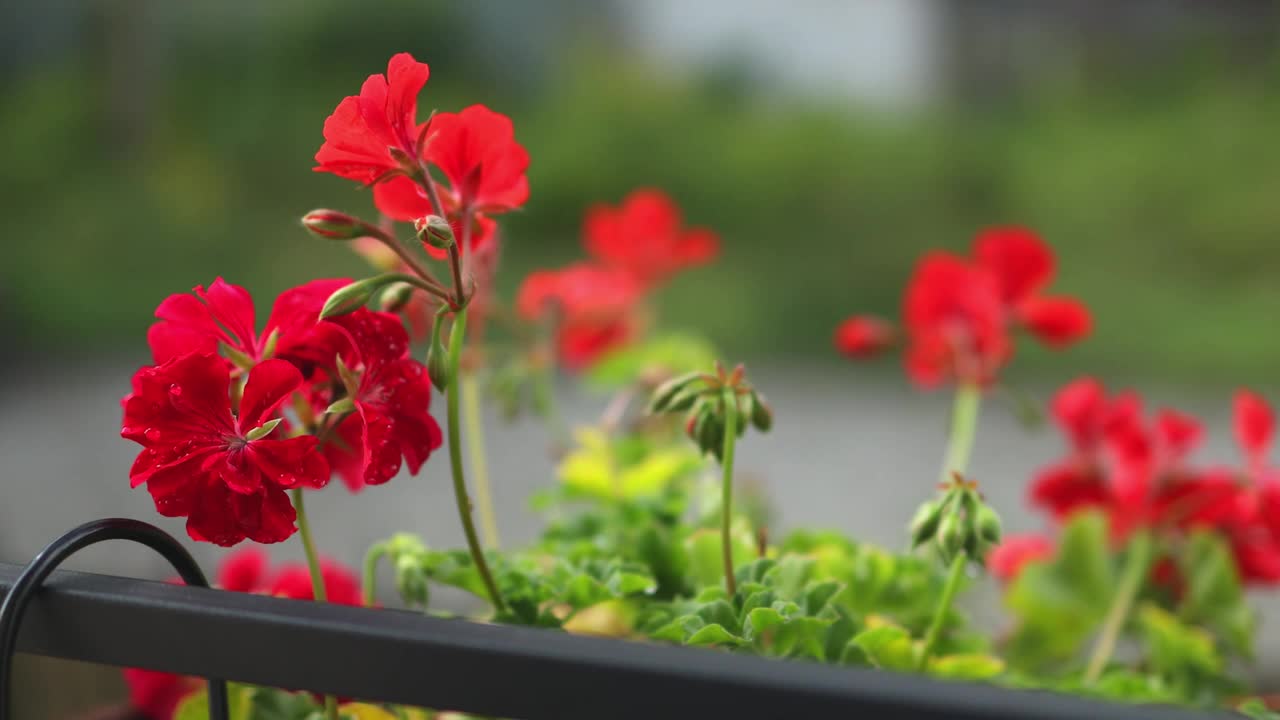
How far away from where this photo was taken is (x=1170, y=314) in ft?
11.9

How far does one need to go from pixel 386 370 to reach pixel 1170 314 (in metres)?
3.75

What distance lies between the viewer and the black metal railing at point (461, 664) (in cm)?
17

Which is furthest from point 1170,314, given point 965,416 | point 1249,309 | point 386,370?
point 386,370

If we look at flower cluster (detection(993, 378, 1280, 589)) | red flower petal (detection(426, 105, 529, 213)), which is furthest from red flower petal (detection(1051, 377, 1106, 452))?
red flower petal (detection(426, 105, 529, 213))

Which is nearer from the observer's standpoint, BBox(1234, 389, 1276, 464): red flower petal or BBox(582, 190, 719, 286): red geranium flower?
BBox(1234, 389, 1276, 464): red flower petal

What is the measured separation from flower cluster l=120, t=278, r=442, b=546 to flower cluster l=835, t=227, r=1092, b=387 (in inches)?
10.0

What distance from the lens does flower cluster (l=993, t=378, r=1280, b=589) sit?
43 centimetres

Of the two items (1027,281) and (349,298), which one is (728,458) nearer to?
(349,298)

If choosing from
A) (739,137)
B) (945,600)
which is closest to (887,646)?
(945,600)

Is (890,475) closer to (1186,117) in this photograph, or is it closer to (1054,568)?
(1186,117)

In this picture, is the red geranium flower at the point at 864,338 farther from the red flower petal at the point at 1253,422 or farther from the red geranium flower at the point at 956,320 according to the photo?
the red flower petal at the point at 1253,422

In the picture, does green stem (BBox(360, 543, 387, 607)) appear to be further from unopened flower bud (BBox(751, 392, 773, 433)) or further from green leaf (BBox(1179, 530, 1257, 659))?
green leaf (BBox(1179, 530, 1257, 659))

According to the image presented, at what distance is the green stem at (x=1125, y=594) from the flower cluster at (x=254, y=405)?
0.27 metres

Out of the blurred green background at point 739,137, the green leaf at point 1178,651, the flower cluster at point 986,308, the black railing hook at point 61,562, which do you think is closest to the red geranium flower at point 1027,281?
the flower cluster at point 986,308
